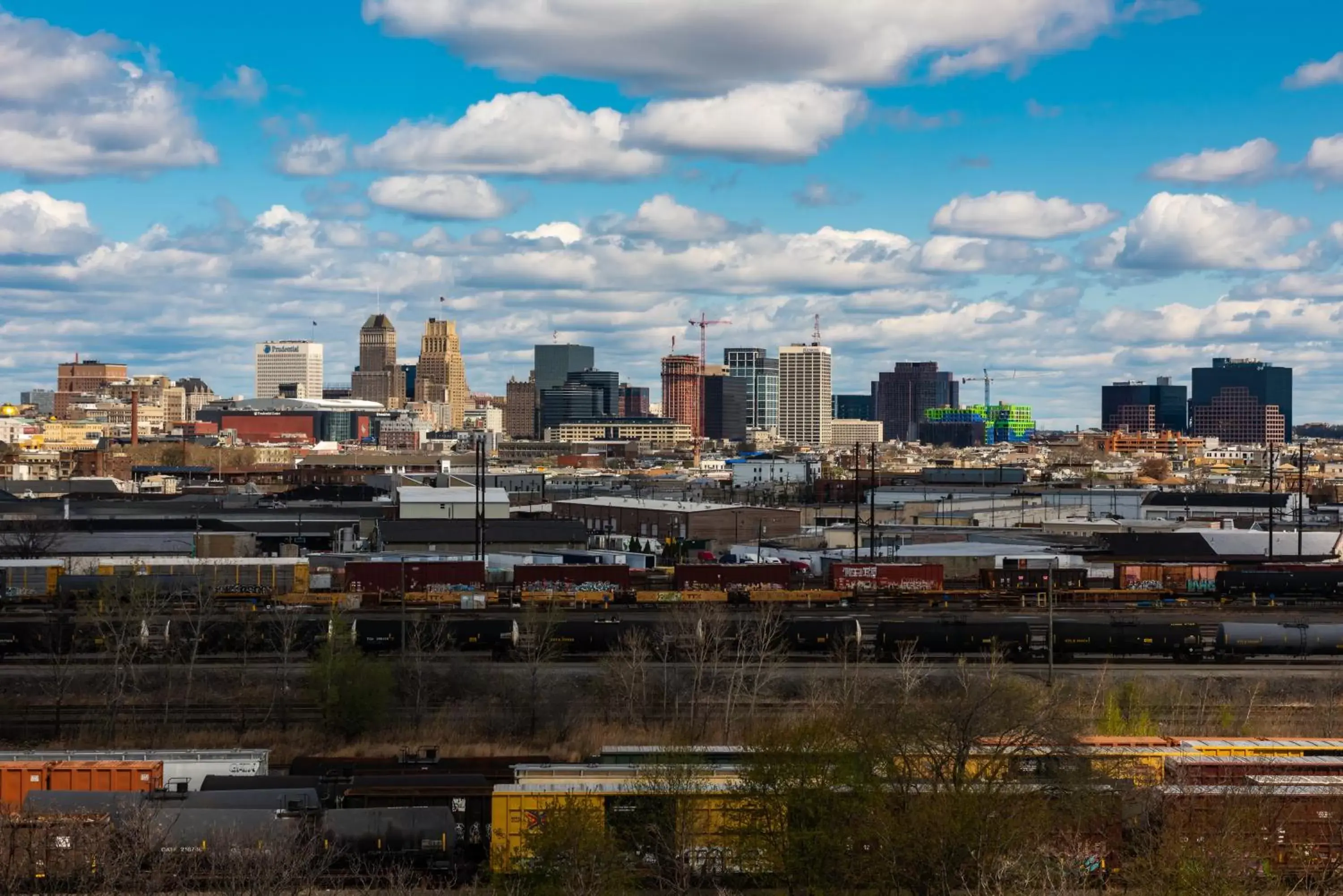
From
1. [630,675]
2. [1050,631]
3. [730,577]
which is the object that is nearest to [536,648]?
[630,675]

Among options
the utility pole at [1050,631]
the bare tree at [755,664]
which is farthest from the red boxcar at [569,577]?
the utility pole at [1050,631]

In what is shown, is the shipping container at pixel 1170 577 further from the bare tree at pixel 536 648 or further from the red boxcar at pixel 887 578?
the bare tree at pixel 536 648

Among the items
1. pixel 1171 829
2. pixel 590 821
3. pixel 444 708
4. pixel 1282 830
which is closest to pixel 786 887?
pixel 590 821

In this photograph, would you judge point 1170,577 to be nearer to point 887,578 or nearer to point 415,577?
point 887,578

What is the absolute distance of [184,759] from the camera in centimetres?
2717

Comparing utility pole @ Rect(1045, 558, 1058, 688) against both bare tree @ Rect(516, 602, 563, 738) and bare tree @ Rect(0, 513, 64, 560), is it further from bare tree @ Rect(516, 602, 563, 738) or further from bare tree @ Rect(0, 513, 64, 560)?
bare tree @ Rect(0, 513, 64, 560)

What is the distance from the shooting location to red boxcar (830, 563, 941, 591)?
5681cm

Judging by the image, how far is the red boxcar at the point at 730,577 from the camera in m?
55.9

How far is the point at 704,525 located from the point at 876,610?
26681 mm

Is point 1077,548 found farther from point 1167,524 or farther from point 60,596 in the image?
point 60,596

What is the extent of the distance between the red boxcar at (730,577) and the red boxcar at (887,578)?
2279mm

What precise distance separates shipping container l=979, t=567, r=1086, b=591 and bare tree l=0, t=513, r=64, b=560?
4092 cm

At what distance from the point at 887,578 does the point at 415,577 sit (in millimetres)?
18816

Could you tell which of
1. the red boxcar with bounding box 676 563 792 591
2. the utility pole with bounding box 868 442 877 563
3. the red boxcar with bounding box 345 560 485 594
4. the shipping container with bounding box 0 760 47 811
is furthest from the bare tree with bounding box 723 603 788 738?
the utility pole with bounding box 868 442 877 563
